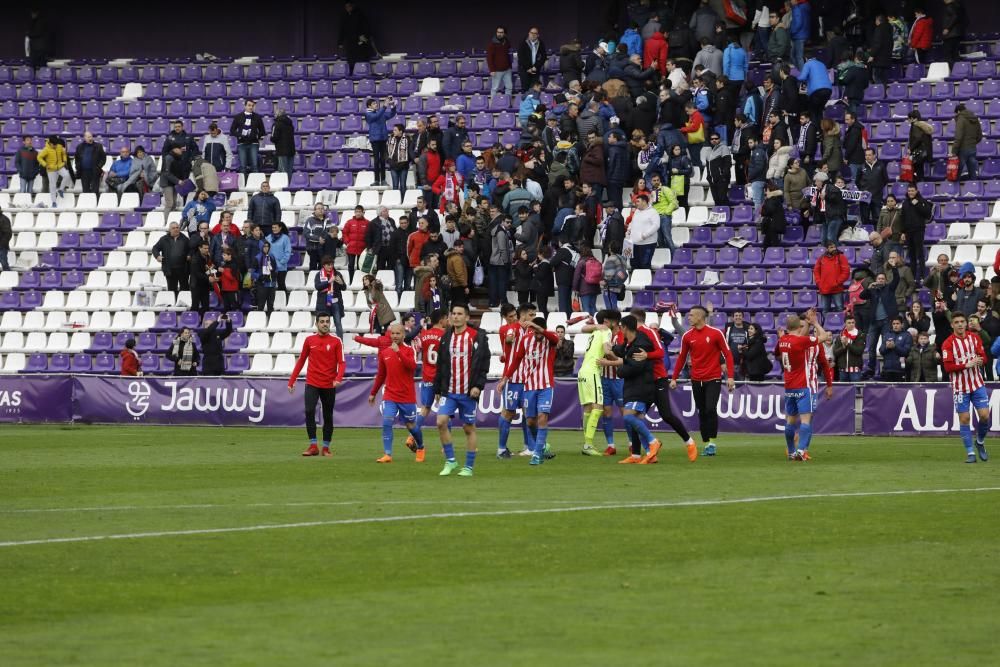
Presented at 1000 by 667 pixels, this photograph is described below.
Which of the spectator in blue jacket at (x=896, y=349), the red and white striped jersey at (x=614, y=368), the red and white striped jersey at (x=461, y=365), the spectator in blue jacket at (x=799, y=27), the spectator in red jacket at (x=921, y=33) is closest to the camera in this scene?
the red and white striped jersey at (x=461, y=365)

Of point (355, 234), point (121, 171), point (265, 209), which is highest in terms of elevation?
point (121, 171)

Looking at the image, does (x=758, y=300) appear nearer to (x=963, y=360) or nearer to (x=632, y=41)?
Answer: (x=632, y=41)

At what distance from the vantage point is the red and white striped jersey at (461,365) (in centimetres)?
2031

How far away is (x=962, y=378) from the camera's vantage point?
22.8 metres

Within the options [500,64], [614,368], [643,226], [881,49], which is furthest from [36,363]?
[881,49]

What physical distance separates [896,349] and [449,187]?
11377 millimetres

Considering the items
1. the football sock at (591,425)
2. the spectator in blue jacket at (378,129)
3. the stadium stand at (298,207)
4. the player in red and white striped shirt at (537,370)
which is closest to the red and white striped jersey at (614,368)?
the football sock at (591,425)

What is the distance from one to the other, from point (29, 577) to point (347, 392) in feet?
73.0

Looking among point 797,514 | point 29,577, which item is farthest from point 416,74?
point 29,577

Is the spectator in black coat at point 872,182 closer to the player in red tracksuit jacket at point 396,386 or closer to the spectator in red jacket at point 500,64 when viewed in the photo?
the spectator in red jacket at point 500,64

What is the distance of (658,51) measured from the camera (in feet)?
131

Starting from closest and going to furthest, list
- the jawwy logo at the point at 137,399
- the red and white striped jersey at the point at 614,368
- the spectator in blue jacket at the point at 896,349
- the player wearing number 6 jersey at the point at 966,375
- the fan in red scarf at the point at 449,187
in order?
the player wearing number 6 jersey at the point at 966,375 < the red and white striped jersey at the point at 614,368 < the spectator in blue jacket at the point at 896,349 < the jawwy logo at the point at 137,399 < the fan in red scarf at the point at 449,187

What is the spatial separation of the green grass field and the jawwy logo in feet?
46.5

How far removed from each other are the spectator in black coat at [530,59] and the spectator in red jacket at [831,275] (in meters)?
10.6
